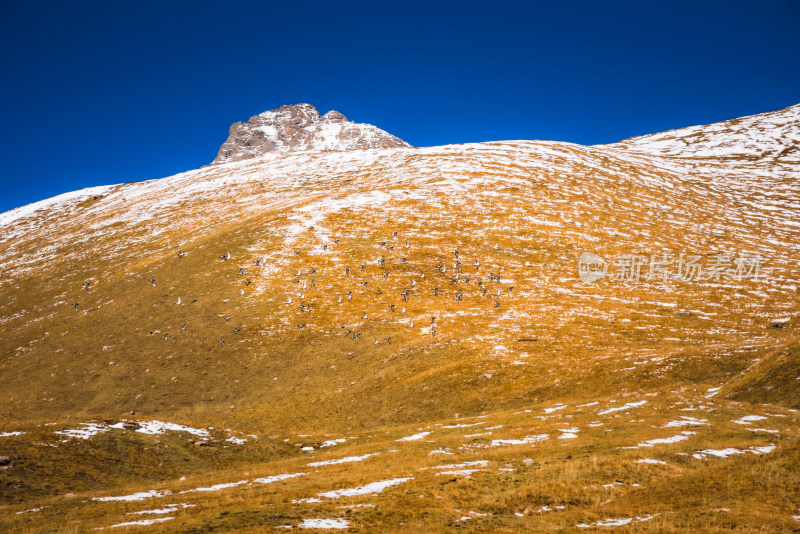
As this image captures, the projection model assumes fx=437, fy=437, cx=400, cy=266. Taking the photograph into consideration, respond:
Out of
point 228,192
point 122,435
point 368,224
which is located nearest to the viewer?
point 122,435

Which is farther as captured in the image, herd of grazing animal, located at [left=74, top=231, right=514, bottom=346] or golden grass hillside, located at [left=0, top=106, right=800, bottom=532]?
herd of grazing animal, located at [left=74, top=231, right=514, bottom=346]

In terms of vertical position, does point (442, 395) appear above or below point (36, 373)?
below

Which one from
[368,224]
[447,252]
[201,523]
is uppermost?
[368,224]

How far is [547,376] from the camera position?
46.0 meters

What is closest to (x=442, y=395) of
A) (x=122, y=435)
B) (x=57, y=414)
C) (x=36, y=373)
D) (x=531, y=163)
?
(x=122, y=435)

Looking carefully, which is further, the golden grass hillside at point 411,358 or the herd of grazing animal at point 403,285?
the herd of grazing animal at point 403,285

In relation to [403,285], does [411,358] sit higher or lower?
lower

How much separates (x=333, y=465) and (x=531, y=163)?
471ft

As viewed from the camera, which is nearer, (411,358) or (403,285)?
(411,358)

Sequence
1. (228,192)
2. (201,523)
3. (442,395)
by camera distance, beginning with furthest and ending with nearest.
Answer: (228,192) < (442,395) < (201,523)

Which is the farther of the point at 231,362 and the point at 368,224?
the point at 368,224

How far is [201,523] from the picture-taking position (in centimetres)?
1659

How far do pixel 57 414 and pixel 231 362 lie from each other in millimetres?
18318

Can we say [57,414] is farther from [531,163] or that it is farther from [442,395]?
[531,163]
